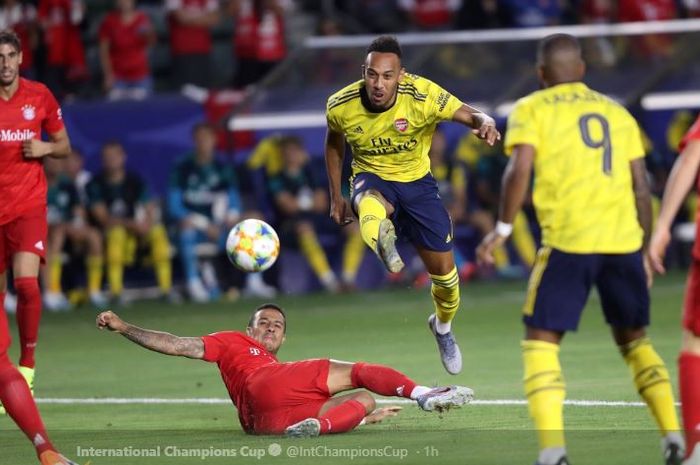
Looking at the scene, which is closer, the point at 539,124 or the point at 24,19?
the point at 539,124

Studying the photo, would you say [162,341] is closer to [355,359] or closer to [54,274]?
[355,359]

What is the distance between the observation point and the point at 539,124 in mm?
7434

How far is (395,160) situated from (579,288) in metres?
4.02

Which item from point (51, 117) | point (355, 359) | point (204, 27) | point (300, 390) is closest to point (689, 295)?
point (300, 390)

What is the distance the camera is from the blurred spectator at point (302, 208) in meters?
20.5

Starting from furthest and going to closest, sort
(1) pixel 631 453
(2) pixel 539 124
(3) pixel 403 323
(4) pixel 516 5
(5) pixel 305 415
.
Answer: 1. (4) pixel 516 5
2. (3) pixel 403 323
3. (5) pixel 305 415
4. (1) pixel 631 453
5. (2) pixel 539 124

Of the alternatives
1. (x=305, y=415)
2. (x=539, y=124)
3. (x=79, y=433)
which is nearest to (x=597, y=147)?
(x=539, y=124)

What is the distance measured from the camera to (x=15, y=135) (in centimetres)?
1110

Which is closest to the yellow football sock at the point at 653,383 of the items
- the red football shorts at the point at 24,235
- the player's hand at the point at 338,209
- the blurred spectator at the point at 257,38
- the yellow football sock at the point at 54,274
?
the player's hand at the point at 338,209

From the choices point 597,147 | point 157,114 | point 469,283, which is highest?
point 597,147

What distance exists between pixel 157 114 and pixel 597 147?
14.0 meters

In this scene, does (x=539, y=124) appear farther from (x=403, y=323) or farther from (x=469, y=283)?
(x=469, y=283)

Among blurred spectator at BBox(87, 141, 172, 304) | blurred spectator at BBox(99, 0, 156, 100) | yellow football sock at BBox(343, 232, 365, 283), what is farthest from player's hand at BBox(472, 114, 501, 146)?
blurred spectator at BBox(99, 0, 156, 100)

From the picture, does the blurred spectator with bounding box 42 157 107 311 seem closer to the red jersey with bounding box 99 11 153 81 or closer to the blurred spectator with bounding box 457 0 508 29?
the red jersey with bounding box 99 11 153 81
